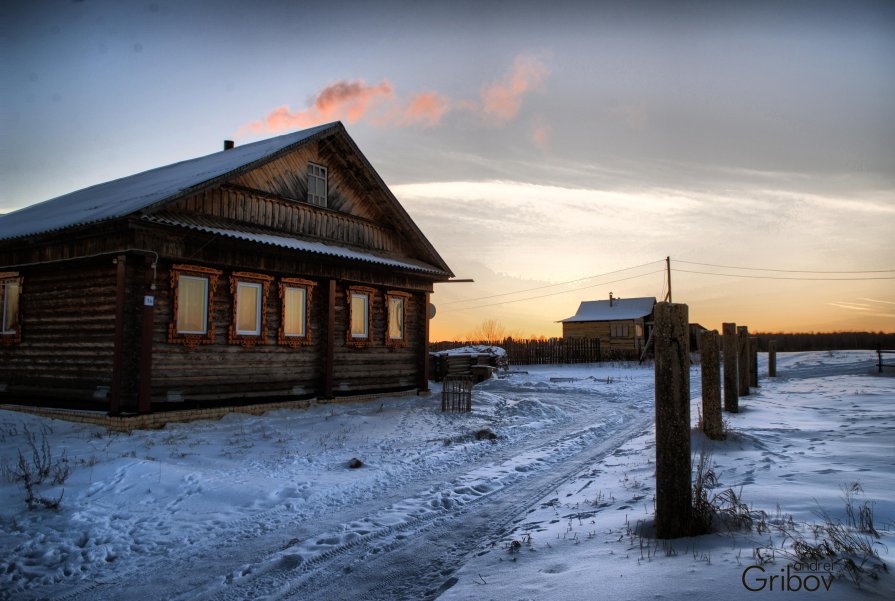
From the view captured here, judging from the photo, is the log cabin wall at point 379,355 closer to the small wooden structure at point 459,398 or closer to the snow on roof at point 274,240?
the snow on roof at point 274,240

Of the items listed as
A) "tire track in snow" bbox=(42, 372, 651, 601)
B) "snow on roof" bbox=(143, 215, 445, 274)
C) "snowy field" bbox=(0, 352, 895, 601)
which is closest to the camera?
"snowy field" bbox=(0, 352, 895, 601)

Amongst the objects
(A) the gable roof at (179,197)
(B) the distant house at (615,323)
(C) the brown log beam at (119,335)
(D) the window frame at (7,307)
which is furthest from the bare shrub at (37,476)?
(B) the distant house at (615,323)

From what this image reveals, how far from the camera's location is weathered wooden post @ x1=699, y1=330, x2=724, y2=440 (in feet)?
30.7

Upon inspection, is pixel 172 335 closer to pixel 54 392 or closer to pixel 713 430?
pixel 54 392

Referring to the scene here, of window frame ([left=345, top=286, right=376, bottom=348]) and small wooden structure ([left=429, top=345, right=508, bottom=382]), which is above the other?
window frame ([left=345, top=286, right=376, bottom=348])

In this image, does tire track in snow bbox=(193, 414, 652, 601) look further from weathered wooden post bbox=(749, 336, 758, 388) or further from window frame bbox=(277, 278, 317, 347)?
weathered wooden post bbox=(749, 336, 758, 388)

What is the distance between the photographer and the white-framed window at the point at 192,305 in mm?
13250

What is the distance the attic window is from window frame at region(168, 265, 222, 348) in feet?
14.4

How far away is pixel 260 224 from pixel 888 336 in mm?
88882

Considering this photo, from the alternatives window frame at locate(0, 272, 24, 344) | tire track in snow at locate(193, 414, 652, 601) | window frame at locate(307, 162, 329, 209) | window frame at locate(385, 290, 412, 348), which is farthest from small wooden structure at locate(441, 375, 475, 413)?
window frame at locate(0, 272, 24, 344)

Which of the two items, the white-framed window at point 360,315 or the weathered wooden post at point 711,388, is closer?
the weathered wooden post at point 711,388

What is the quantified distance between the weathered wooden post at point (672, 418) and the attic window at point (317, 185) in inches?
543

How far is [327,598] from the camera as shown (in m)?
4.37

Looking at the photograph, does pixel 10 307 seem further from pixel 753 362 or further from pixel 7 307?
pixel 753 362
